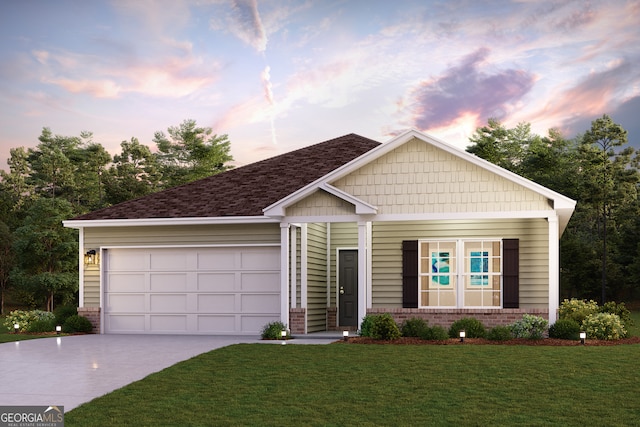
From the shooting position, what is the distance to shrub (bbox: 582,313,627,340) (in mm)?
16219

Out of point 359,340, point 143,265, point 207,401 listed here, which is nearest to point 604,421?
point 207,401

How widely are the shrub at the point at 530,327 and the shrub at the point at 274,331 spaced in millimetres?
5373

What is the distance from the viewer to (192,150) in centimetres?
4956

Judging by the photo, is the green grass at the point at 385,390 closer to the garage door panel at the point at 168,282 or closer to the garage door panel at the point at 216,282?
the garage door panel at the point at 216,282

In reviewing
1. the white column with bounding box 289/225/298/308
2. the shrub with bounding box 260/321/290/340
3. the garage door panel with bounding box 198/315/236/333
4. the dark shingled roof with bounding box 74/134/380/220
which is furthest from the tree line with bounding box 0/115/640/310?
the shrub with bounding box 260/321/290/340

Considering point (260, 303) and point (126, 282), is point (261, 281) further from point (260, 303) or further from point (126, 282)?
point (126, 282)

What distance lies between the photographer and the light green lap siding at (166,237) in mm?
19609

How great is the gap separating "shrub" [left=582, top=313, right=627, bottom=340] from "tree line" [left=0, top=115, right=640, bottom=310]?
74.8 ft

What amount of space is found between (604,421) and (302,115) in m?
22.2

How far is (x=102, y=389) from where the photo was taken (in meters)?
10.6

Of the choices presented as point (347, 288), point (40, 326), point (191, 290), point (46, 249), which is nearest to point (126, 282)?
point (191, 290)

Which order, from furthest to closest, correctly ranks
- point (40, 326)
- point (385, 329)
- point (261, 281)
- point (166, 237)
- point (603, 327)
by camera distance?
point (166, 237)
point (40, 326)
point (261, 281)
point (385, 329)
point (603, 327)

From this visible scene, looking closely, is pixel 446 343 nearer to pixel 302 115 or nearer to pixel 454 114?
pixel 302 115

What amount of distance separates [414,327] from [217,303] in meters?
5.90
